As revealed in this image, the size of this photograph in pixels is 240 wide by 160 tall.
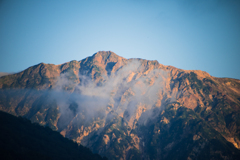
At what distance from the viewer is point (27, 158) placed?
199 m

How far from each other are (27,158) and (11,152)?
1526 centimetres

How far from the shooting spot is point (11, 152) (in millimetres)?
191625
